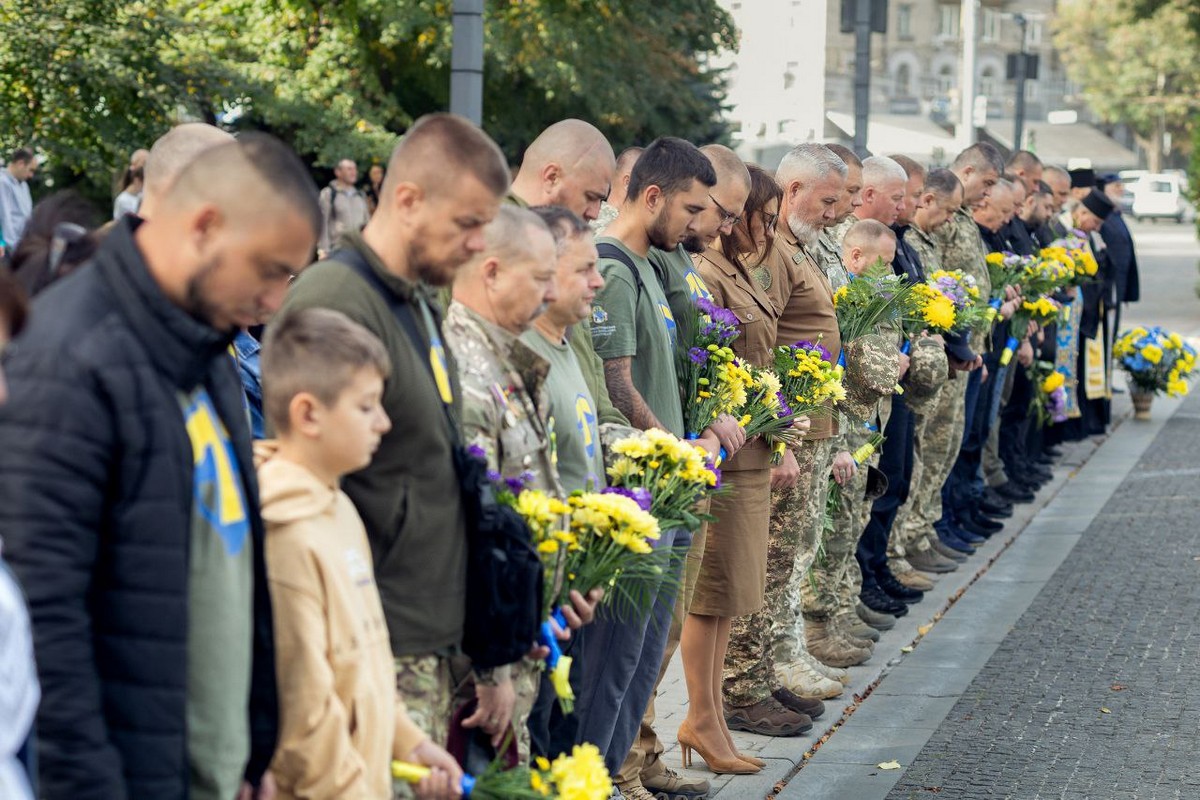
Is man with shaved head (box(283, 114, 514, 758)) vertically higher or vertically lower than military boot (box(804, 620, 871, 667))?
higher

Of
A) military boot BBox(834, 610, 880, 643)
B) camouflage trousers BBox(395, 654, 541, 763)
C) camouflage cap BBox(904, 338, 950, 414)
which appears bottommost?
military boot BBox(834, 610, 880, 643)

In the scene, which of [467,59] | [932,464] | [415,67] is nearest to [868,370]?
[467,59]

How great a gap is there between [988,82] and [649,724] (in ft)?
271

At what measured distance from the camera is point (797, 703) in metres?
7.16

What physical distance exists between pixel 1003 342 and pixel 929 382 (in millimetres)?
2791

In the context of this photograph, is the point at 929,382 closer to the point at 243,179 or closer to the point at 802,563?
the point at 802,563

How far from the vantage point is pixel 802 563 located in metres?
7.36

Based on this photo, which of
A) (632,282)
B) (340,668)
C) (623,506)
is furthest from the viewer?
(632,282)

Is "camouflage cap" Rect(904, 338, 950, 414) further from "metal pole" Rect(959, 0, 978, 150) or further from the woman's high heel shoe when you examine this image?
"metal pole" Rect(959, 0, 978, 150)

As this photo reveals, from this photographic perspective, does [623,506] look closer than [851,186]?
Yes

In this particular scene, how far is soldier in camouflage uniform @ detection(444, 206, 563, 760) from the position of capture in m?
4.11

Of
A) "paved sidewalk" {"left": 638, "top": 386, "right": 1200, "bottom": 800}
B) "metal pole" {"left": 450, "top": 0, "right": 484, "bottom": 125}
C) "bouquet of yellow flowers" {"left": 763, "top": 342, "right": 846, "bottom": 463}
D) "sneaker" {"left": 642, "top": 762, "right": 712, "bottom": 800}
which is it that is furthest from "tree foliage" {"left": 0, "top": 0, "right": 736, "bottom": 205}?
"sneaker" {"left": 642, "top": 762, "right": 712, "bottom": 800}

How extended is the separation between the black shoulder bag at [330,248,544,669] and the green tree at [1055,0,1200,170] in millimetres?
80081

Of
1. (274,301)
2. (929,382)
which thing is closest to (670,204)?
(274,301)
